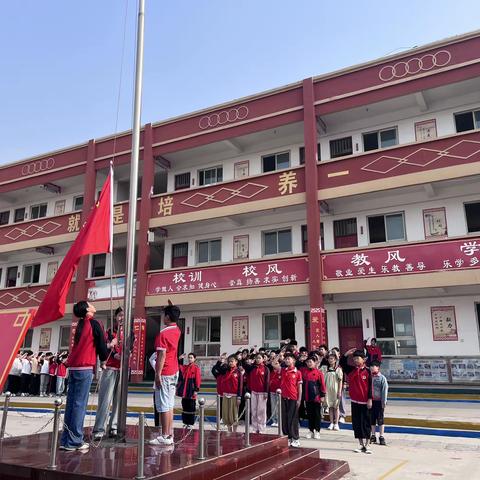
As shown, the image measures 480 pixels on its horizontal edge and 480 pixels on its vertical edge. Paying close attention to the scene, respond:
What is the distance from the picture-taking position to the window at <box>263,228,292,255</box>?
18438 millimetres

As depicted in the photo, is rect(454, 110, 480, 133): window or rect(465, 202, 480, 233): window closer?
rect(465, 202, 480, 233): window

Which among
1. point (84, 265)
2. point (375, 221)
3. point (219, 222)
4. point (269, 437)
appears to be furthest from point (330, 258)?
point (84, 265)

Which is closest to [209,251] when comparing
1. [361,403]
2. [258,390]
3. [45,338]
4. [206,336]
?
[206,336]

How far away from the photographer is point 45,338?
2333 cm

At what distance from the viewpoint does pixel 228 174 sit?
66.2 feet

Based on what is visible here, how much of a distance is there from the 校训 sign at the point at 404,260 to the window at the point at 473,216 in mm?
1706

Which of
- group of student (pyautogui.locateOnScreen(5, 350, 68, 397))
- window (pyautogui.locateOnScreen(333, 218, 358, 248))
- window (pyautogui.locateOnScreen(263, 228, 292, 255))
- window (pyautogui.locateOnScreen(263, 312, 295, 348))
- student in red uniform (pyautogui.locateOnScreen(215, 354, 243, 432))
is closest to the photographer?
student in red uniform (pyautogui.locateOnScreen(215, 354, 243, 432))

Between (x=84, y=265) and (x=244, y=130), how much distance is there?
9104 millimetres

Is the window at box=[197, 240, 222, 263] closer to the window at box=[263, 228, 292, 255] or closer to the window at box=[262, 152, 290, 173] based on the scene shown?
the window at box=[263, 228, 292, 255]

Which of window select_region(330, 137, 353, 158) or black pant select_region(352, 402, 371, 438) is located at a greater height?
window select_region(330, 137, 353, 158)

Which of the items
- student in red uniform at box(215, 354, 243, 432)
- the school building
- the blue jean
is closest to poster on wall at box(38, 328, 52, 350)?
the school building

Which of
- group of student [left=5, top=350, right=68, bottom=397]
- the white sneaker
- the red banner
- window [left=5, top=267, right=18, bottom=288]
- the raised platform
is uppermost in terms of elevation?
window [left=5, top=267, right=18, bottom=288]

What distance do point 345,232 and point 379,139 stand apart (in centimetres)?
362

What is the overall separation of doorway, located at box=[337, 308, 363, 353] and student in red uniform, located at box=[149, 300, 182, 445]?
1181cm
